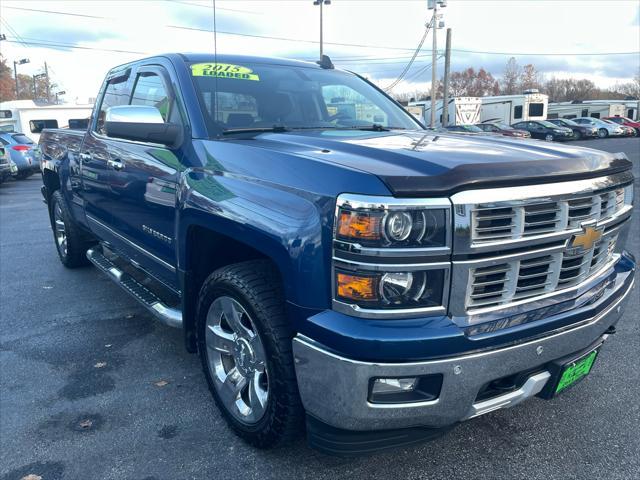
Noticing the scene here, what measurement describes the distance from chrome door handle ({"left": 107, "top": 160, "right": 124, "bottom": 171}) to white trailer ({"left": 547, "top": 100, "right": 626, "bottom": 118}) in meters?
56.6

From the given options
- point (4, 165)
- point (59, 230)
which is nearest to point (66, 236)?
point (59, 230)

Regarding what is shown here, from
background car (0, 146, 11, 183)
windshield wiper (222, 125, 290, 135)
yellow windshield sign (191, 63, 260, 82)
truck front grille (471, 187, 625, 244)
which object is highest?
yellow windshield sign (191, 63, 260, 82)

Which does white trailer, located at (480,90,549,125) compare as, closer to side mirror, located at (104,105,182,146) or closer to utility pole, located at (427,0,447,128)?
utility pole, located at (427,0,447,128)

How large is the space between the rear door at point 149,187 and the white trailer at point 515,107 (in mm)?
37778

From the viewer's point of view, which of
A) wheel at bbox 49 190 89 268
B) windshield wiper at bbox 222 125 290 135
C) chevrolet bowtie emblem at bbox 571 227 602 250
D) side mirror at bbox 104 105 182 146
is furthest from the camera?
wheel at bbox 49 190 89 268

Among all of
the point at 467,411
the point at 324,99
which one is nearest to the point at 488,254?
the point at 467,411

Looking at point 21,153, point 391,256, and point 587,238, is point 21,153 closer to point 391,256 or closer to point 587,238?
point 391,256

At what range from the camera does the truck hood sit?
196 cm

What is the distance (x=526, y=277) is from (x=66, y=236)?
5.06 metres

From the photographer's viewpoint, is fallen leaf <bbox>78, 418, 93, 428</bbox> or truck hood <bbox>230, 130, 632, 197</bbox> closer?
truck hood <bbox>230, 130, 632, 197</bbox>

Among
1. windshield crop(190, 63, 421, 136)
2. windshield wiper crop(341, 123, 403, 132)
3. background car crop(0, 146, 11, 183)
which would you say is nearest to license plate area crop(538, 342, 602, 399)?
windshield wiper crop(341, 123, 403, 132)

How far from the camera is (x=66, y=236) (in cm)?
573

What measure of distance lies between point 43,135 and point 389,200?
540 cm

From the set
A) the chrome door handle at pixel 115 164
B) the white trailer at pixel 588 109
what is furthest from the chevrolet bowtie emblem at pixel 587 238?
the white trailer at pixel 588 109
